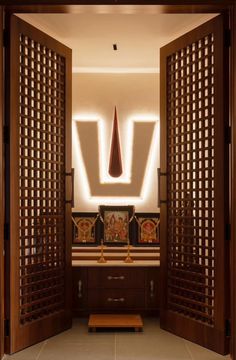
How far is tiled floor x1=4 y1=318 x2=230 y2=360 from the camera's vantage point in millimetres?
2936

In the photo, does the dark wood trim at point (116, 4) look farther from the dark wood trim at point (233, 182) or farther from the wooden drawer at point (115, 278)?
the wooden drawer at point (115, 278)

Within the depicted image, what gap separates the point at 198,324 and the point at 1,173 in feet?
5.65

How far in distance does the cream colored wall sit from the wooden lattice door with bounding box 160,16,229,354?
912 millimetres

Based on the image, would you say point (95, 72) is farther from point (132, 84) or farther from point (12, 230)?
point (12, 230)

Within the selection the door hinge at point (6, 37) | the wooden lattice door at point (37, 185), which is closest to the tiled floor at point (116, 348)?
the wooden lattice door at point (37, 185)

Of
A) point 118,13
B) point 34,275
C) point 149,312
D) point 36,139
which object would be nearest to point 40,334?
point 34,275

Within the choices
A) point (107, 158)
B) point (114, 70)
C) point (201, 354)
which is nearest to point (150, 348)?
point (201, 354)

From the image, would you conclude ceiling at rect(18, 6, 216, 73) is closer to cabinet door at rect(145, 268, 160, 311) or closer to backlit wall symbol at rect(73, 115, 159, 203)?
backlit wall symbol at rect(73, 115, 159, 203)

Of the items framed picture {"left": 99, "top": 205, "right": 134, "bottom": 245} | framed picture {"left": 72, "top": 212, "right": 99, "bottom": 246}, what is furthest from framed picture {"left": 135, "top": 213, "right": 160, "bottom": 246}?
framed picture {"left": 72, "top": 212, "right": 99, "bottom": 246}

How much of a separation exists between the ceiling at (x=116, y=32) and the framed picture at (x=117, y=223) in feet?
4.70

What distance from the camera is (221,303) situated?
299cm

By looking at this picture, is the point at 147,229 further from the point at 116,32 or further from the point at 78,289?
the point at 116,32

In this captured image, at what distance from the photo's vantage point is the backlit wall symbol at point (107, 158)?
4.54 m

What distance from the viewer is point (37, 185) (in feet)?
10.9
